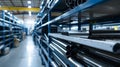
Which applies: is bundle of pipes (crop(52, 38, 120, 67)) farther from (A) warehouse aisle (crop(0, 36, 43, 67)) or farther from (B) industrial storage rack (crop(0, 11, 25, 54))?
(B) industrial storage rack (crop(0, 11, 25, 54))

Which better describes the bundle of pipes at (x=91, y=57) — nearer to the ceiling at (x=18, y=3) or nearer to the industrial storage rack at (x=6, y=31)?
the industrial storage rack at (x=6, y=31)

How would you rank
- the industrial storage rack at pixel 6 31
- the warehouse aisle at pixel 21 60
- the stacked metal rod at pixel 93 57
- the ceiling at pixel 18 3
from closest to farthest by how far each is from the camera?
1. the stacked metal rod at pixel 93 57
2. the warehouse aisle at pixel 21 60
3. the industrial storage rack at pixel 6 31
4. the ceiling at pixel 18 3

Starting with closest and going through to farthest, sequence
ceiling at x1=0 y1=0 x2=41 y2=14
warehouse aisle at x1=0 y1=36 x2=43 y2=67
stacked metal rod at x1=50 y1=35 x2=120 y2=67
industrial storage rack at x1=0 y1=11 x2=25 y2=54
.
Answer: stacked metal rod at x1=50 y1=35 x2=120 y2=67
warehouse aisle at x1=0 y1=36 x2=43 y2=67
industrial storage rack at x1=0 y1=11 x2=25 y2=54
ceiling at x1=0 y1=0 x2=41 y2=14

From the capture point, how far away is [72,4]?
174 centimetres

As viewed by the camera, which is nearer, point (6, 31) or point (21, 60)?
point (21, 60)

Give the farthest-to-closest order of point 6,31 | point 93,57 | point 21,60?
point 6,31, point 21,60, point 93,57

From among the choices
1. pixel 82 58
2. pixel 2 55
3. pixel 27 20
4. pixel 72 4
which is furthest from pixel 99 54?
pixel 27 20

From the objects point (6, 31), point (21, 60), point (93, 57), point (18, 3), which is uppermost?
point (18, 3)

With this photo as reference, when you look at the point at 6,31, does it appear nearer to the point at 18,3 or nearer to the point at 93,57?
the point at 93,57

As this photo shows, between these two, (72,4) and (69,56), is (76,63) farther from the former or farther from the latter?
(72,4)

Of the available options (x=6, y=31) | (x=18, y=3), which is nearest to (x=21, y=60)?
(x=6, y=31)

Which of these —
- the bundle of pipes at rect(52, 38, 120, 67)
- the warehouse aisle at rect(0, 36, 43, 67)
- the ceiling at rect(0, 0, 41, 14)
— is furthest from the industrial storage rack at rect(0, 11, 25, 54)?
the ceiling at rect(0, 0, 41, 14)

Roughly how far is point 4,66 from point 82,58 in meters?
3.48

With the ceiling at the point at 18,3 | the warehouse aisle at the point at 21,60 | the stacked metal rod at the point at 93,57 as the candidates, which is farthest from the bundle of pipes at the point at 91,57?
the ceiling at the point at 18,3
